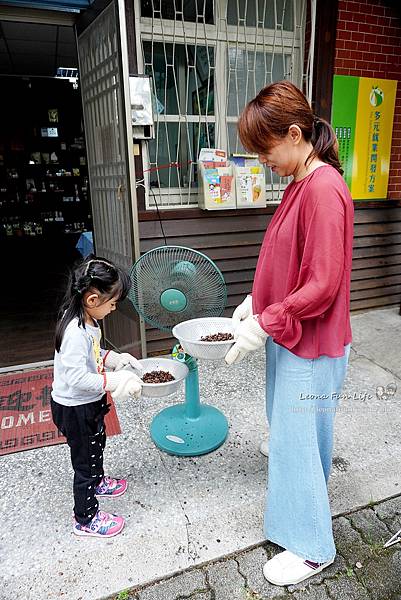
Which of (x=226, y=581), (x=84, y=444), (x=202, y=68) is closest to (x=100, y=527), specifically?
(x=84, y=444)

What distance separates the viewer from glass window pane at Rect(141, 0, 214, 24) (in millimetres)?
3162

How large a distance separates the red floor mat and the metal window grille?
1.58 m

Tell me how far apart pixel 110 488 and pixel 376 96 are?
391 centimetres

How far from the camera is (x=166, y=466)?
7.41 ft

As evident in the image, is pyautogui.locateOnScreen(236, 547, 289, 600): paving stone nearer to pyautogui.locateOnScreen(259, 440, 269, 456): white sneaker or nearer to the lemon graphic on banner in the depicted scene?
pyautogui.locateOnScreen(259, 440, 269, 456): white sneaker

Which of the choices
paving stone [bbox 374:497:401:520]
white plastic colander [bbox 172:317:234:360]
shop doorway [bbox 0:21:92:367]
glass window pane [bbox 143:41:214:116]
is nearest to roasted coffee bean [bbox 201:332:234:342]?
white plastic colander [bbox 172:317:234:360]

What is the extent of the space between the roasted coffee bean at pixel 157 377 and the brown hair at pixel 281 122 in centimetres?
106

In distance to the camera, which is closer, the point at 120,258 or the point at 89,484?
the point at 89,484

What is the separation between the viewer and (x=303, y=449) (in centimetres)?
156

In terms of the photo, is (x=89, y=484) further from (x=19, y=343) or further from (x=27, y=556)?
(x=19, y=343)

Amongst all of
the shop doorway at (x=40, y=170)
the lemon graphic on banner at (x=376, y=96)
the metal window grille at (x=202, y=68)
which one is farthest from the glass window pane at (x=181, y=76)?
the shop doorway at (x=40, y=170)

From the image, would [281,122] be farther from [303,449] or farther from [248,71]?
[248,71]

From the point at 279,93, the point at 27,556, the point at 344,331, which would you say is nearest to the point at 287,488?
the point at 344,331

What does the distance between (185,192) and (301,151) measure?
7.30 feet
